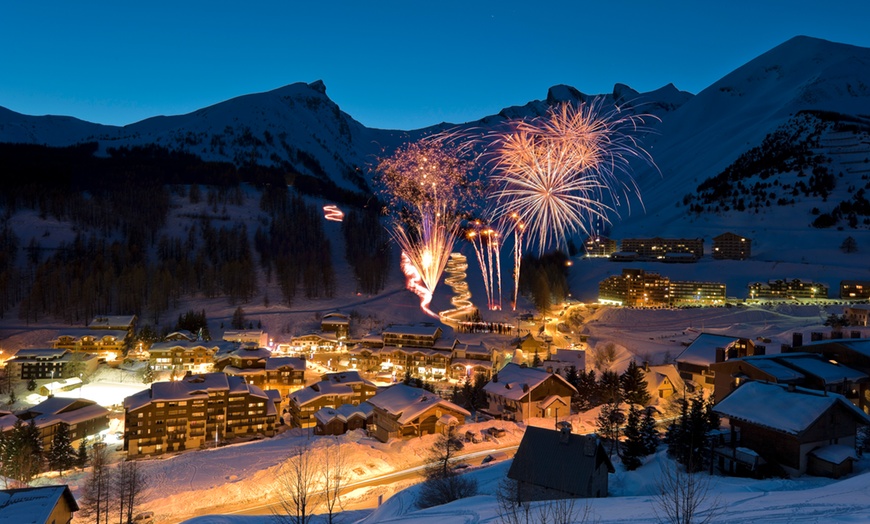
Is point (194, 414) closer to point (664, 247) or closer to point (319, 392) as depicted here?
point (319, 392)

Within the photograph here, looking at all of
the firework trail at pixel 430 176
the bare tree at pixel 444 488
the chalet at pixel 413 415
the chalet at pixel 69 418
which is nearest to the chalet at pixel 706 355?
the chalet at pixel 413 415

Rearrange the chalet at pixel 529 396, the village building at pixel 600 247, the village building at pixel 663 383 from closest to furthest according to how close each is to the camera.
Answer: the chalet at pixel 529 396
the village building at pixel 663 383
the village building at pixel 600 247

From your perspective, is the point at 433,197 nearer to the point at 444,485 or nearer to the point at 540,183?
the point at 540,183

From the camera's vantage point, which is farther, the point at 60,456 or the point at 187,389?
the point at 187,389

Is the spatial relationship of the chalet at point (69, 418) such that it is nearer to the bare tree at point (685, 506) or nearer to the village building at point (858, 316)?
the bare tree at point (685, 506)

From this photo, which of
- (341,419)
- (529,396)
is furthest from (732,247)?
(341,419)

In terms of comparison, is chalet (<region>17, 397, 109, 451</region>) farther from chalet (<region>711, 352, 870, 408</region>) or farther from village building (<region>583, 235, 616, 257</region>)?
village building (<region>583, 235, 616, 257</region>)

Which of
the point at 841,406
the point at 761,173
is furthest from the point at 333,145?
the point at 841,406
